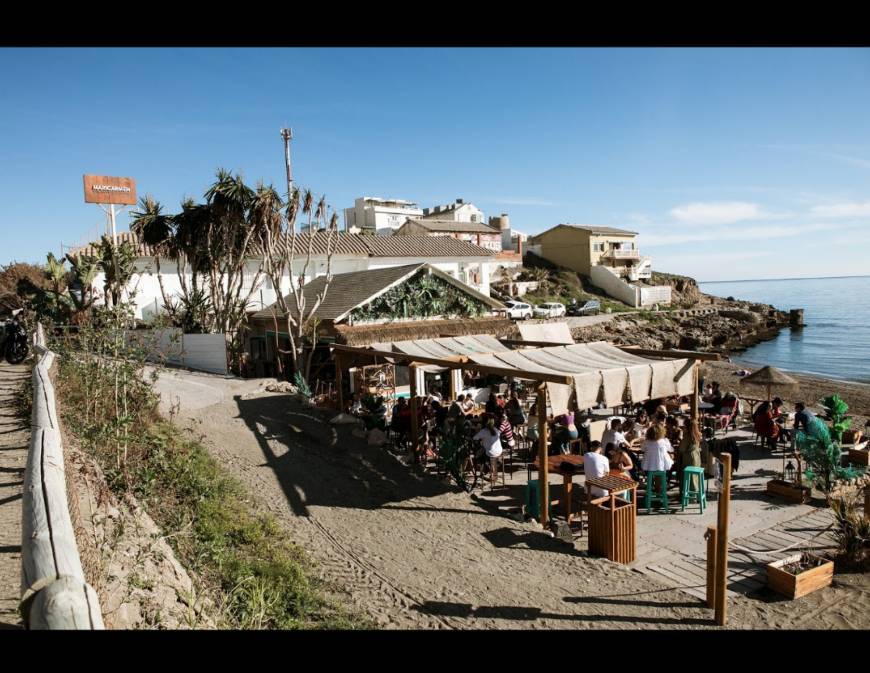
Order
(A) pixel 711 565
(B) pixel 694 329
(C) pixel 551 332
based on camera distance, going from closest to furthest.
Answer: (A) pixel 711 565 → (C) pixel 551 332 → (B) pixel 694 329

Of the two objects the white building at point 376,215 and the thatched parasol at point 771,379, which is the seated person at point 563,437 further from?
the white building at point 376,215

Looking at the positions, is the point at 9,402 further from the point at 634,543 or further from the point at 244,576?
the point at 634,543

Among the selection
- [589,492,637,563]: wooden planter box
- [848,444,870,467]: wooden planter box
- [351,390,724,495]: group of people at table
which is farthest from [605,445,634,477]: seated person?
[848,444,870,467]: wooden planter box

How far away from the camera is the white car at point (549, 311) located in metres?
45.3

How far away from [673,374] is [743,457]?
130 inches

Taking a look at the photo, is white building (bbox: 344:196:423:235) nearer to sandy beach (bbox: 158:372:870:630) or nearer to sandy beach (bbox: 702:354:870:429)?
sandy beach (bbox: 702:354:870:429)

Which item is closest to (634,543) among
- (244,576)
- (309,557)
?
(309,557)

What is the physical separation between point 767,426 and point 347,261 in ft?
74.9

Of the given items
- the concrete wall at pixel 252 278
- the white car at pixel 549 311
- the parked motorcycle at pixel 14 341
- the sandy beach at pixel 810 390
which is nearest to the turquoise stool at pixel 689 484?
the sandy beach at pixel 810 390

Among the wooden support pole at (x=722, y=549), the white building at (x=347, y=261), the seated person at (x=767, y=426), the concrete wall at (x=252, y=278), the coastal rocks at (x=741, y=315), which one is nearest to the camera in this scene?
the wooden support pole at (x=722, y=549)

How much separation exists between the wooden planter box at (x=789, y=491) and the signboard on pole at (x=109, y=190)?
30.8 metres

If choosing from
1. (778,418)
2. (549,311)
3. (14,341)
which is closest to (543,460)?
(778,418)

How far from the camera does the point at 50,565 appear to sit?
207 centimetres

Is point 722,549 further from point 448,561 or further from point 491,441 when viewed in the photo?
point 491,441
